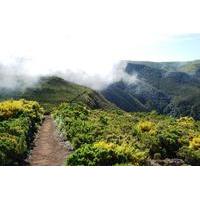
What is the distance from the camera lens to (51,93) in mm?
159250

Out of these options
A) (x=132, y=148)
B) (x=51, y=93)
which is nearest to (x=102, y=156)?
(x=132, y=148)

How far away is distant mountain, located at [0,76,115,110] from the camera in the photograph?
14262 centimetres

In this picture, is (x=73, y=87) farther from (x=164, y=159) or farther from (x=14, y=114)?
(x=164, y=159)

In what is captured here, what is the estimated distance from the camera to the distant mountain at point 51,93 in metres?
143

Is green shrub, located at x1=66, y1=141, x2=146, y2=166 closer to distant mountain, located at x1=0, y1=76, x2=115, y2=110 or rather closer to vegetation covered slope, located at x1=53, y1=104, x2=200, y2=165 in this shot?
vegetation covered slope, located at x1=53, y1=104, x2=200, y2=165

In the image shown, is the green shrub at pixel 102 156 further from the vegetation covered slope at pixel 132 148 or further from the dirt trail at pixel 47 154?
the dirt trail at pixel 47 154

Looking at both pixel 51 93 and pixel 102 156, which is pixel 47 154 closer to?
pixel 102 156

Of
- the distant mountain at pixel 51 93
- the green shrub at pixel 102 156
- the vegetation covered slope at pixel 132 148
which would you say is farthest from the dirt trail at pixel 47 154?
the distant mountain at pixel 51 93

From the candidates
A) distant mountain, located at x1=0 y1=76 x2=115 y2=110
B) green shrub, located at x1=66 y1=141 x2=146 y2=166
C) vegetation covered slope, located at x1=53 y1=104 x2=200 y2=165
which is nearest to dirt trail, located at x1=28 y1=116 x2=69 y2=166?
vegetation covered slope, located at x1=53 y1=104 x2=200 y2=165

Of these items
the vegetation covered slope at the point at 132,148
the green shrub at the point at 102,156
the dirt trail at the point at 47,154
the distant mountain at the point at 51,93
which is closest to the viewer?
the green shrub at the point at 102,156

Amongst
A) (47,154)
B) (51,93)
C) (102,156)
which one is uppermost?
(102,156)
